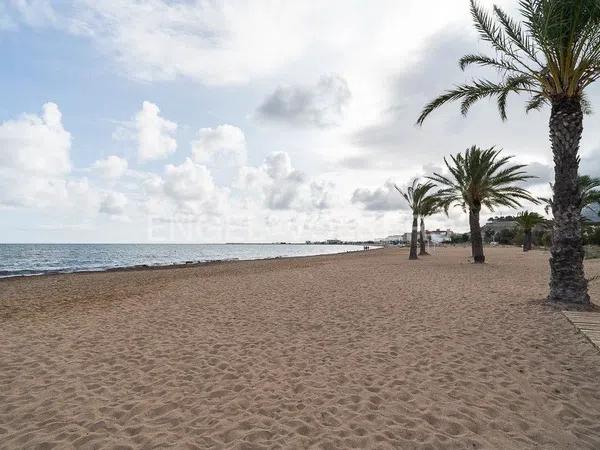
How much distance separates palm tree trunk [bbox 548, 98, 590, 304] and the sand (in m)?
0.81

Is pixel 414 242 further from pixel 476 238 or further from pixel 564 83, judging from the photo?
pixel 564 83

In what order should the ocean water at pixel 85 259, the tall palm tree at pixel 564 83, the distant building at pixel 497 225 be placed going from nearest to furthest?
1. the tall palm tree at pixel 564 83
2. the ocean water at pixel 85 259
3. the distant building at pixel 497 225

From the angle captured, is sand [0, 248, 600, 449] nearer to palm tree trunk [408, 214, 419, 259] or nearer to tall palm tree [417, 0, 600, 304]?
tall palm tree [417, 0, 600, 304]

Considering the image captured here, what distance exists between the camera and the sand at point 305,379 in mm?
3779

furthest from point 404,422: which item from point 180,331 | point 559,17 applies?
point 559,17

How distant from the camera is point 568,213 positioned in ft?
30.6

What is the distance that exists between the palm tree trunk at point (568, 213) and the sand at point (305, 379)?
0.81m

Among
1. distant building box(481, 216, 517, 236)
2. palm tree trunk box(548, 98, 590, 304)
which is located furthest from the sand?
distant building box(481, 216, 517, 236)

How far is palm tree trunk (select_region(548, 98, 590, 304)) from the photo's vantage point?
363 inches

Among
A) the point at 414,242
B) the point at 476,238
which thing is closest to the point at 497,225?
the point at 414,242

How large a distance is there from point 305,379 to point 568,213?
8.42 metres

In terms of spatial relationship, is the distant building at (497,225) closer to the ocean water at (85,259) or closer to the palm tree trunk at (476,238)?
the ocean water at (85,259)

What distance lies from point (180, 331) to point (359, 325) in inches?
160

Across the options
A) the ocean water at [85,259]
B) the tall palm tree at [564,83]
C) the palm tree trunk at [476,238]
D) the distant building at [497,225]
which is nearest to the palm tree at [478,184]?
the palm tree trunk at [476,238]
